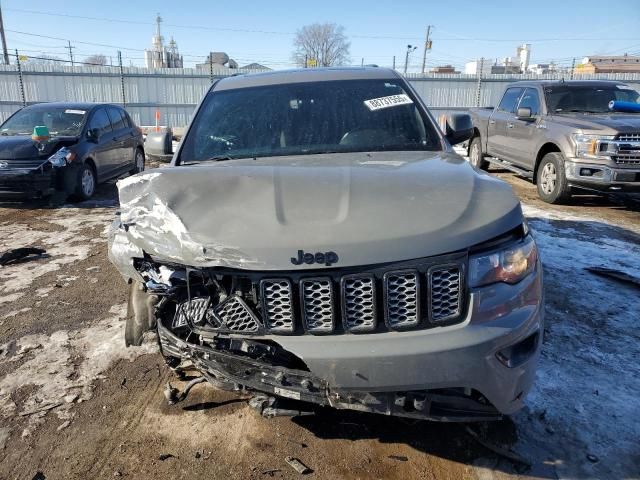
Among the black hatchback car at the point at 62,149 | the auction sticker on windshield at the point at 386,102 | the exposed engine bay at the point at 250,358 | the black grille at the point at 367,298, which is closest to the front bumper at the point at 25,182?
the black hatchback car at the point at 62,149

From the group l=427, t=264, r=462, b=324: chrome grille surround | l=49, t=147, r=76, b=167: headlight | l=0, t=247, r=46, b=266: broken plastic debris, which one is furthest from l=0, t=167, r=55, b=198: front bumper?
l=427, t=264, r=462, b=324: chrome grille surround

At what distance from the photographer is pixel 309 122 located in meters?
3.23

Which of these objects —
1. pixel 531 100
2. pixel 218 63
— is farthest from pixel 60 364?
pixel 218 63

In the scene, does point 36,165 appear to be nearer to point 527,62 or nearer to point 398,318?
point 398,318

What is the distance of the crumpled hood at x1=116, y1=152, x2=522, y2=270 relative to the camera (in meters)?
1.85

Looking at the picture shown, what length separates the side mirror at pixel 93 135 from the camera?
803 cm

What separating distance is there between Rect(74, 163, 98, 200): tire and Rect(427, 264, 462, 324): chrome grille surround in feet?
24.3

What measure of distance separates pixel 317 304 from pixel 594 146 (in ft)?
21.8

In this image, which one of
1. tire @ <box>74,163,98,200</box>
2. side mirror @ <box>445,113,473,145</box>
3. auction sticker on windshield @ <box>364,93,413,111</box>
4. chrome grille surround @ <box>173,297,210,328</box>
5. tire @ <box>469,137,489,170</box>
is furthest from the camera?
tire @ <box>469,137,489,170</box>

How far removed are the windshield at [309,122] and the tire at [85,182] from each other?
5.18 m

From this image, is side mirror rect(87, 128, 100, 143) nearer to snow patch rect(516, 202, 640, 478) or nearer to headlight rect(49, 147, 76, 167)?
headlight rect(49, 147, 76, 167)

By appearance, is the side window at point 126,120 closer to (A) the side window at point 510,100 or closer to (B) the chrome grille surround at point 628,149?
(A) the side window at point 510,100

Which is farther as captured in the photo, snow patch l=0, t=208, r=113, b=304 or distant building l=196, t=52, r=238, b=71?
distant building l=196, t=52, r=238, b=71

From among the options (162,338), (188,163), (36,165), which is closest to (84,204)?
(36,165)
